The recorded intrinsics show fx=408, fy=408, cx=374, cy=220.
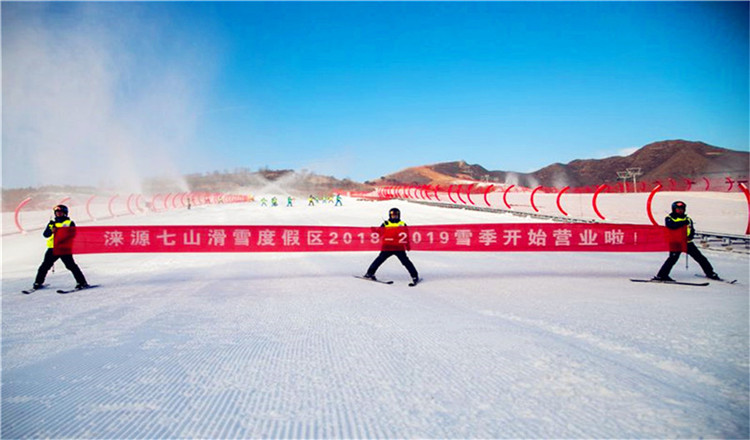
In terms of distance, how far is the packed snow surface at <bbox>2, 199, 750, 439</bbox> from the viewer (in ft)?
8.91

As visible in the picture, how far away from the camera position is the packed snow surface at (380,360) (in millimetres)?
2715

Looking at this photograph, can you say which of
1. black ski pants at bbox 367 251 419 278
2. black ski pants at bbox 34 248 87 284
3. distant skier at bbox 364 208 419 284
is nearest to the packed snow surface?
black ski pants at bbox 367 251 419 278

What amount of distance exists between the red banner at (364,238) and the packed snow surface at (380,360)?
1.41m

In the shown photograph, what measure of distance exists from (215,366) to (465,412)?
2.26 m

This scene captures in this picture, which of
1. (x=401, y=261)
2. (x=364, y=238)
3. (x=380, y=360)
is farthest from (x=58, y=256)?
(x=380, y=360)

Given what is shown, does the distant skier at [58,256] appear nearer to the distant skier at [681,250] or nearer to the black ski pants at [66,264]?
the black ski pants at [66,264]

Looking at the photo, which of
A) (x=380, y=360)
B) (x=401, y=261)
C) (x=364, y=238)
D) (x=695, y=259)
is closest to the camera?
(x=380, y=360)

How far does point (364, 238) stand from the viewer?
9.06m

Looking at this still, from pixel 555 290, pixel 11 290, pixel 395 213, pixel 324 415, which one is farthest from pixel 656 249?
pixel 11 290

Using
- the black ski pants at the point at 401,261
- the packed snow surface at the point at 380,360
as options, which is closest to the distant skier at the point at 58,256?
the packed snow surface at the point at 380,360

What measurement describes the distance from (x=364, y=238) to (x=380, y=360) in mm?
5380

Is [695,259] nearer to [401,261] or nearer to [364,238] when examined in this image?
[401,261]

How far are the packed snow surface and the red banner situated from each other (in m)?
1.41

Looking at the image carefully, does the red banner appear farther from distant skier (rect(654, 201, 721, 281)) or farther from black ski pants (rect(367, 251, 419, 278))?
distant skier (rect(654, 201, 721, 281))
